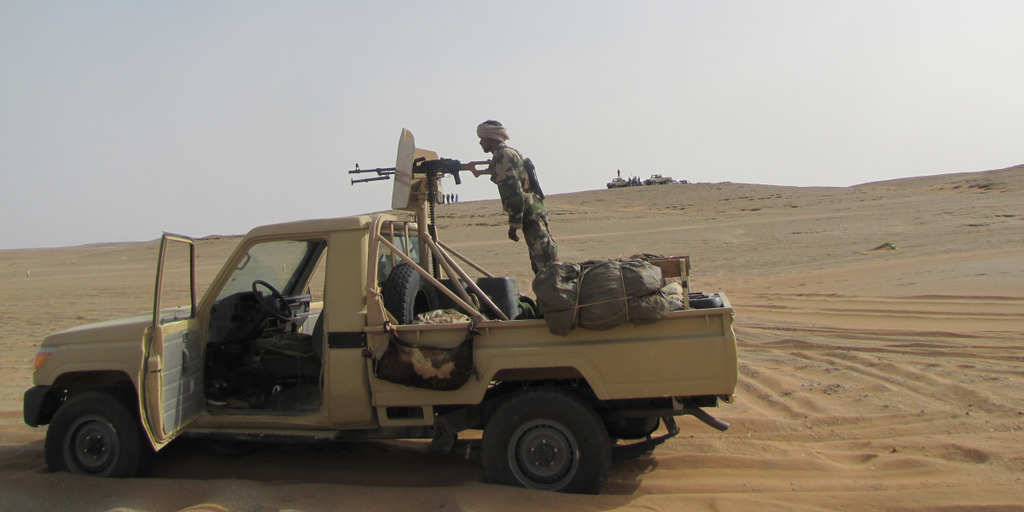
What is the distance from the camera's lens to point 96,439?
5090 mm

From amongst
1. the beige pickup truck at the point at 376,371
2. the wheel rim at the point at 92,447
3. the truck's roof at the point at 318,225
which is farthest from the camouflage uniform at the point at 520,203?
the wheel rim at the point at 92,447

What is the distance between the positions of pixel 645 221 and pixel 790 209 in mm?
7016

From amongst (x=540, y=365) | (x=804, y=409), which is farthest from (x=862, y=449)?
(x=540, y=365)

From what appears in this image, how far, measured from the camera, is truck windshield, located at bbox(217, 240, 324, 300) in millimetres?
5336

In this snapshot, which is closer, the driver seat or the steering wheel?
the driver seat

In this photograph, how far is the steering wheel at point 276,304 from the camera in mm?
5543

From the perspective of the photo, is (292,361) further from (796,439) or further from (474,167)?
(796,439)

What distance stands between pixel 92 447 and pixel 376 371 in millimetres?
2137

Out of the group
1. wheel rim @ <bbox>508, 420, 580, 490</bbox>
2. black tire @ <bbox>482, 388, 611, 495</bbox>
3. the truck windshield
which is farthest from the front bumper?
wheel rim @ <bbox>508, 420, 580, 490</bbox>

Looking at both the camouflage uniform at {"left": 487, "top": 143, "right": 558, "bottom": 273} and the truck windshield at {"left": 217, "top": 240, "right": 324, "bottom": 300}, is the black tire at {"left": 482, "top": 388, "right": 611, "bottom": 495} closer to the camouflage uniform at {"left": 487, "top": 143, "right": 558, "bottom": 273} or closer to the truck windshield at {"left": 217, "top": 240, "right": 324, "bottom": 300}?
the camouflage uniform at {"left": 487, "top": 143, "right": 558, "bottom": 273}

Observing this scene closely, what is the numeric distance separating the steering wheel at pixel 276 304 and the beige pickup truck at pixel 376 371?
11 millimetres

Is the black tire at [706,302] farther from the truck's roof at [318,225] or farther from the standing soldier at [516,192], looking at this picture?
the truck's roof at [318,225]

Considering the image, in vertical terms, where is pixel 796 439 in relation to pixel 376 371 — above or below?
below

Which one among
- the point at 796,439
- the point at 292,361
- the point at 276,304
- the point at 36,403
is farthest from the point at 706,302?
the point at 36,403
